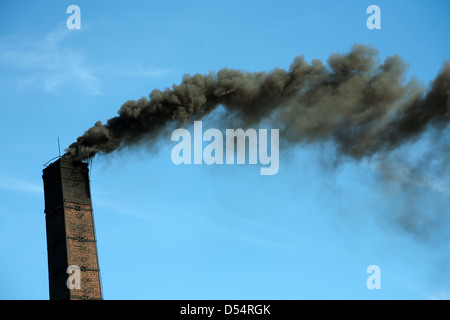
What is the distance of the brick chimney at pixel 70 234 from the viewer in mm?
35719

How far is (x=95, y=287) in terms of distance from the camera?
36281 millimetres

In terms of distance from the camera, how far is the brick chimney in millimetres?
35719

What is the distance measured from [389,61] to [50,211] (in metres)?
18.5

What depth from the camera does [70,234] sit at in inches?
1435

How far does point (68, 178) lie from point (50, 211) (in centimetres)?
193

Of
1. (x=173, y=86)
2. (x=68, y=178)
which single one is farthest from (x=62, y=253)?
(x=173, y=86)
